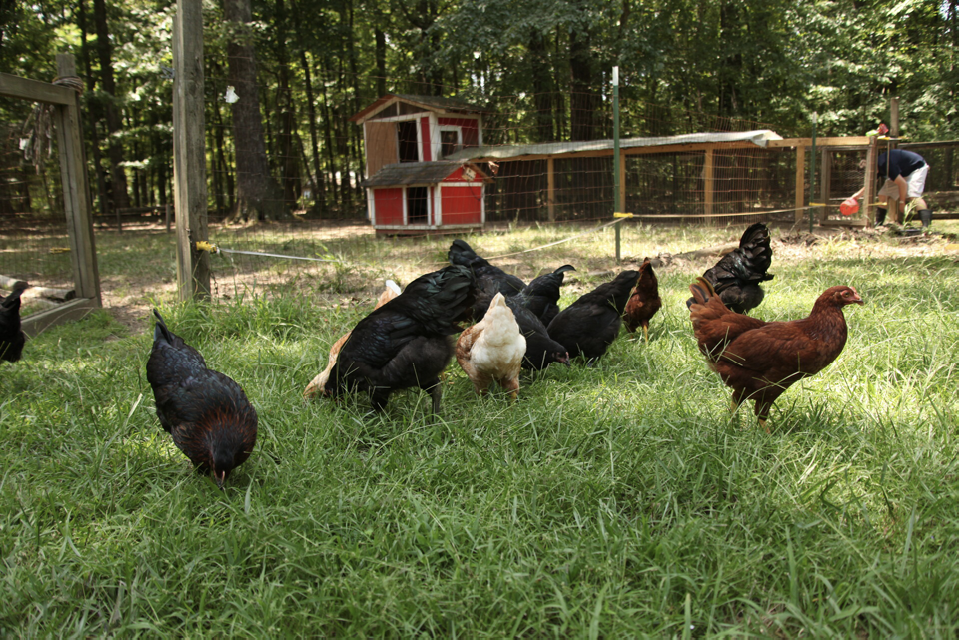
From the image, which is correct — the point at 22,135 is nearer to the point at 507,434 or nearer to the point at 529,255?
the point at 507,434

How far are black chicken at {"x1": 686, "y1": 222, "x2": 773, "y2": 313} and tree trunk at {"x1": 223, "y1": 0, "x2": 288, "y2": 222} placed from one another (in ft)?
36.3

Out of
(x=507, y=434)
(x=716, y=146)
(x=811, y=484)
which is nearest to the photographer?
(x=811, y=484)

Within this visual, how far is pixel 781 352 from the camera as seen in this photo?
9.04ft

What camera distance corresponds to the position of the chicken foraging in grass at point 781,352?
2.73 meters

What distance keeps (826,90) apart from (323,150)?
19204 mm

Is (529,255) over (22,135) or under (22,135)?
under

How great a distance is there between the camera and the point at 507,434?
2943 mm

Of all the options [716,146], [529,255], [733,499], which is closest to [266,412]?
[733,499]

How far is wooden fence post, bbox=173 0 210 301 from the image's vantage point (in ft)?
15.7

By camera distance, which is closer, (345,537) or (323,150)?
(345,537)

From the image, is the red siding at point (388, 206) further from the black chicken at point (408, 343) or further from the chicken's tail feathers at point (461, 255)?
the black chicken at point (408, 343)

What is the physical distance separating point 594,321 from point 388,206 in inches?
336

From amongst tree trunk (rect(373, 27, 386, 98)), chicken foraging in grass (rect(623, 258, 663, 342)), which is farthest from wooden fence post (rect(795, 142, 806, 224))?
tree trunk (rect(373, 27, 386, 98))

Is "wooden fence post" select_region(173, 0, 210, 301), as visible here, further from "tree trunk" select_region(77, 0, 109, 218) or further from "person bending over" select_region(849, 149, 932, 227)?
"tree trunk" select_region(77, 0, 109, 218)
